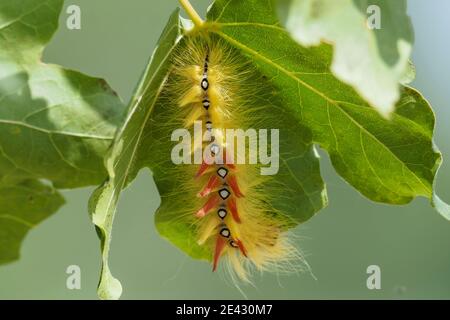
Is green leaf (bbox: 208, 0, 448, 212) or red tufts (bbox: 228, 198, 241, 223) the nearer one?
green leaf (bbox: 208, 0, 448, 212)

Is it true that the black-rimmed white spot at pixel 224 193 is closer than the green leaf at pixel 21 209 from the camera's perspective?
No

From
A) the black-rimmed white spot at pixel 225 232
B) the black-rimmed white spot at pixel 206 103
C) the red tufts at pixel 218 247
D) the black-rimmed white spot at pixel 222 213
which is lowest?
the red tufts at pixel 218 247

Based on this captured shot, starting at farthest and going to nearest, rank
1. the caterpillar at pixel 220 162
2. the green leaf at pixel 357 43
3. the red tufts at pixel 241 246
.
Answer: the red tufts at pixel 241 246, the caterpillar at pixel 220 162, the green leaf at pixel 357 43

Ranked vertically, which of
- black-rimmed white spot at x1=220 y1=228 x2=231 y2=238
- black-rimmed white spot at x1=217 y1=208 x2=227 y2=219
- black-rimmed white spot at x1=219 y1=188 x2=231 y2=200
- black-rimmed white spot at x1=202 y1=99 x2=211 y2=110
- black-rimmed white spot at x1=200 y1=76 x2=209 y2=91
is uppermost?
black-rimmed white spot at x1=200 y1=76 x2=209 y2=91

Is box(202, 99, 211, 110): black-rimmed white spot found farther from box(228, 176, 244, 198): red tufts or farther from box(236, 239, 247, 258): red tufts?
box(236, 239, 247, 258): red tufts

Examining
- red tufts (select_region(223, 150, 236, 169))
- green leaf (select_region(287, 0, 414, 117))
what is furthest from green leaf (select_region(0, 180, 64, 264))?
green leaf (select_region(287, 0, 414, 117))

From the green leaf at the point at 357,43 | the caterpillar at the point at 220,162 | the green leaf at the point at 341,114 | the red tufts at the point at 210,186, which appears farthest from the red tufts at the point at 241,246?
the green leaf at the point at 357,43

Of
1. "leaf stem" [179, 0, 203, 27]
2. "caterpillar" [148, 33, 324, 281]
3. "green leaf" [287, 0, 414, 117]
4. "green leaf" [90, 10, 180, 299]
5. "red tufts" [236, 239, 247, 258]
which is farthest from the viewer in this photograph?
"red tufts" [236, 239, 247, 258]

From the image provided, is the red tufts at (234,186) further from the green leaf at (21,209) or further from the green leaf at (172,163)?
the green leaf at (21,209)
